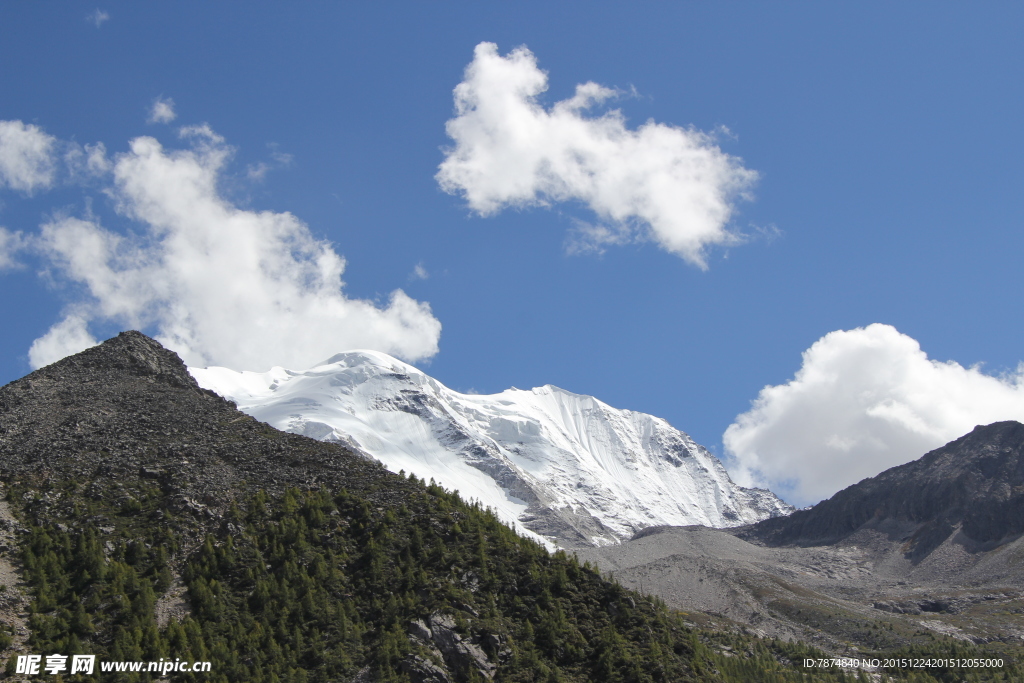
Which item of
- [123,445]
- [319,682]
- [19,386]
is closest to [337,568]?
[319,682]

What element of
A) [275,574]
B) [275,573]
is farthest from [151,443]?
[275,574]

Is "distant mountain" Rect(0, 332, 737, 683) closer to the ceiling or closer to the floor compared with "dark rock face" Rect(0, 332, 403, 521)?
closer to the floor

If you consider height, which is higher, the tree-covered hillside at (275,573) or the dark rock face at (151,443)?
the dark rock face at (151,443)

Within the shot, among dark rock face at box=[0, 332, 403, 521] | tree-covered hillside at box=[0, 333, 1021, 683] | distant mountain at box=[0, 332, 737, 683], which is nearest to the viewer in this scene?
distant mountain at box=[0, 332, 737, 683]

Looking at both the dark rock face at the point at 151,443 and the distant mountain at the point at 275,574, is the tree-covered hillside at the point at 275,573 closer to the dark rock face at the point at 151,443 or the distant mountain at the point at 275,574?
the distant mountain at the point at 275,574

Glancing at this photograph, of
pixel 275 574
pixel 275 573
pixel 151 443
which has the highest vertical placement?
pixel 151 443

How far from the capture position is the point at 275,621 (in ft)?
244

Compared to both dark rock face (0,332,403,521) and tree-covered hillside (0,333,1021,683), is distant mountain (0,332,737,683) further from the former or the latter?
dark rock face (0,332,403,521)

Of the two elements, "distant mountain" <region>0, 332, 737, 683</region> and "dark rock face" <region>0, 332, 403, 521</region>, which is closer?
"distant mountain" <region>0, 332, 737, 683</region>

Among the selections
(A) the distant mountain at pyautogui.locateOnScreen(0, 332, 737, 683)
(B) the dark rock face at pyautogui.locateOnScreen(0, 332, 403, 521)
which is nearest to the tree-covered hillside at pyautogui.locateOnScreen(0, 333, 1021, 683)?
(A) the distant mountain at pyautogui.locateOnScreen(0, 332, 737, 683)

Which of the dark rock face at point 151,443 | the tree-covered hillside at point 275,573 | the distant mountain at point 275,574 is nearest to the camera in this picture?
the distant mountain at point 275,574

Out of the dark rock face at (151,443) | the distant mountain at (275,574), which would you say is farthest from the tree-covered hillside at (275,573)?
the dark rock face at (151,443)

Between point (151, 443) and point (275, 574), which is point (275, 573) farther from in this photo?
point (151, 443)

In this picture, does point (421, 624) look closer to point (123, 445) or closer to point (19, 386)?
point (123, 445)
